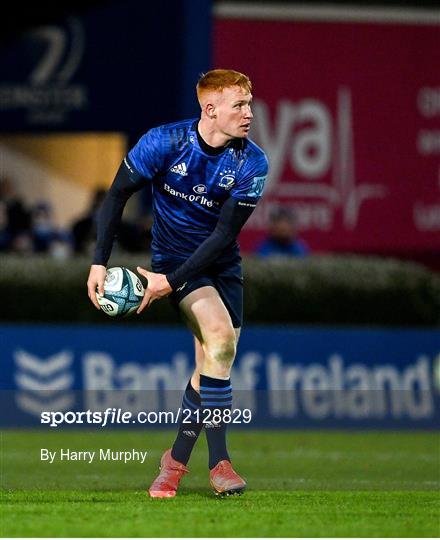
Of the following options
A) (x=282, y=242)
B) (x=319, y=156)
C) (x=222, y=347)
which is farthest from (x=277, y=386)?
(x=319, y=156)

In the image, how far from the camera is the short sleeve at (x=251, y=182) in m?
8.76

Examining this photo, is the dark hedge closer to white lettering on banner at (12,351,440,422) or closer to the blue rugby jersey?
white lettering on banner at (12,351,440,422)

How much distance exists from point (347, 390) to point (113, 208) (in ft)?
24.3

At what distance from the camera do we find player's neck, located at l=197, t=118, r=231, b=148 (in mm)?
8797

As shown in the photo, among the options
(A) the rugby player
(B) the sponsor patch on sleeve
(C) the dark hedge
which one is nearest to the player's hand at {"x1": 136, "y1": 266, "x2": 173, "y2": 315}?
(A) the rugby player

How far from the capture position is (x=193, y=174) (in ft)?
28.9

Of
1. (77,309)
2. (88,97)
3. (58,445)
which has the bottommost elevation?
(58,445)

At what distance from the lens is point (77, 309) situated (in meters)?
16.3

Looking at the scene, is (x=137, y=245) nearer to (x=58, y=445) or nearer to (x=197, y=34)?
(x=197, y=34)

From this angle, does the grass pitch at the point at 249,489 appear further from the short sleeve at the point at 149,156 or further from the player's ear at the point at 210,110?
the player's ear at the point at 210,110

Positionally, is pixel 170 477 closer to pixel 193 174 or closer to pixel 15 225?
pixel 193 174

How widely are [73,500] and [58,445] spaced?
468 cm

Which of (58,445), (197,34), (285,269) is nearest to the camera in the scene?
(58,445)

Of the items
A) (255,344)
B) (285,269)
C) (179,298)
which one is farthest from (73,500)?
(285,269)
